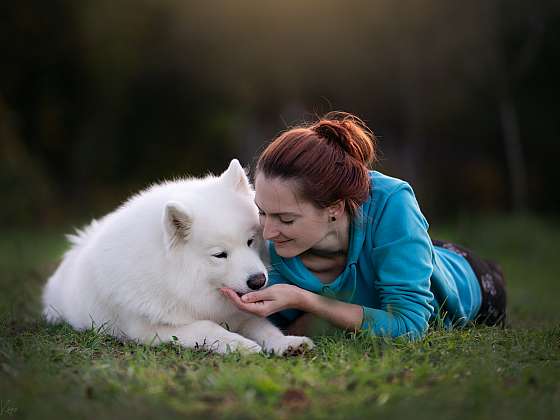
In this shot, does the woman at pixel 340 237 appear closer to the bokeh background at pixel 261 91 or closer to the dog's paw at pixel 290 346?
the dog's paw at pixel 290 346

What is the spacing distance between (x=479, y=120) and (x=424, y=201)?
1.88m

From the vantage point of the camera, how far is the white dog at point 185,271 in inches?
137

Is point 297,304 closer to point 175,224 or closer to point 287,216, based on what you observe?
point 287,216

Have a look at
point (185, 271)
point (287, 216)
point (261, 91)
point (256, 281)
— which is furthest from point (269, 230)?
point (261, 91)

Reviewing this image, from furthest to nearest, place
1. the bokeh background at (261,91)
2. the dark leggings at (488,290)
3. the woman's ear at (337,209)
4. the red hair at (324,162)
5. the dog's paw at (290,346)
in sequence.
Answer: the bokeh background at (261,91) → the dark leggings at (488,290) → the woman's ear at (337,209) → the red hair at (324,162) → the dog's paw at (290,346)

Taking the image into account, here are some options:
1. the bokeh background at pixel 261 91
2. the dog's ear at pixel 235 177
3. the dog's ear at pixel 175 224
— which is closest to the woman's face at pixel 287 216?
the dog's ear at pixel 235 177

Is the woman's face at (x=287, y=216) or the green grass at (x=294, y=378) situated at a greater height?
the woman's face at (x=287, y=216)

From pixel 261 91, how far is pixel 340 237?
10.1 meters

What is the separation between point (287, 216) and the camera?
3453 millimetres

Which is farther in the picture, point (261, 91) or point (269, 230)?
point (261, 91)

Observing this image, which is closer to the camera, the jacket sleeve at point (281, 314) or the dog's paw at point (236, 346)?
the dog's paw at point (236, 346)

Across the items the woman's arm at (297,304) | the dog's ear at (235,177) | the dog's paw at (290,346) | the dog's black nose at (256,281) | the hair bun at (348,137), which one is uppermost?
the hair bun at (348,137)

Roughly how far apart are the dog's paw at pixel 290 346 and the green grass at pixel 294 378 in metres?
0.07

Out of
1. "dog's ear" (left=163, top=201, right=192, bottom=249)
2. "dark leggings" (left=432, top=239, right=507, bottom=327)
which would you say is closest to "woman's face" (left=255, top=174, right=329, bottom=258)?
"dog's ear" (left=163, top=201, right=192, bottom=249)
